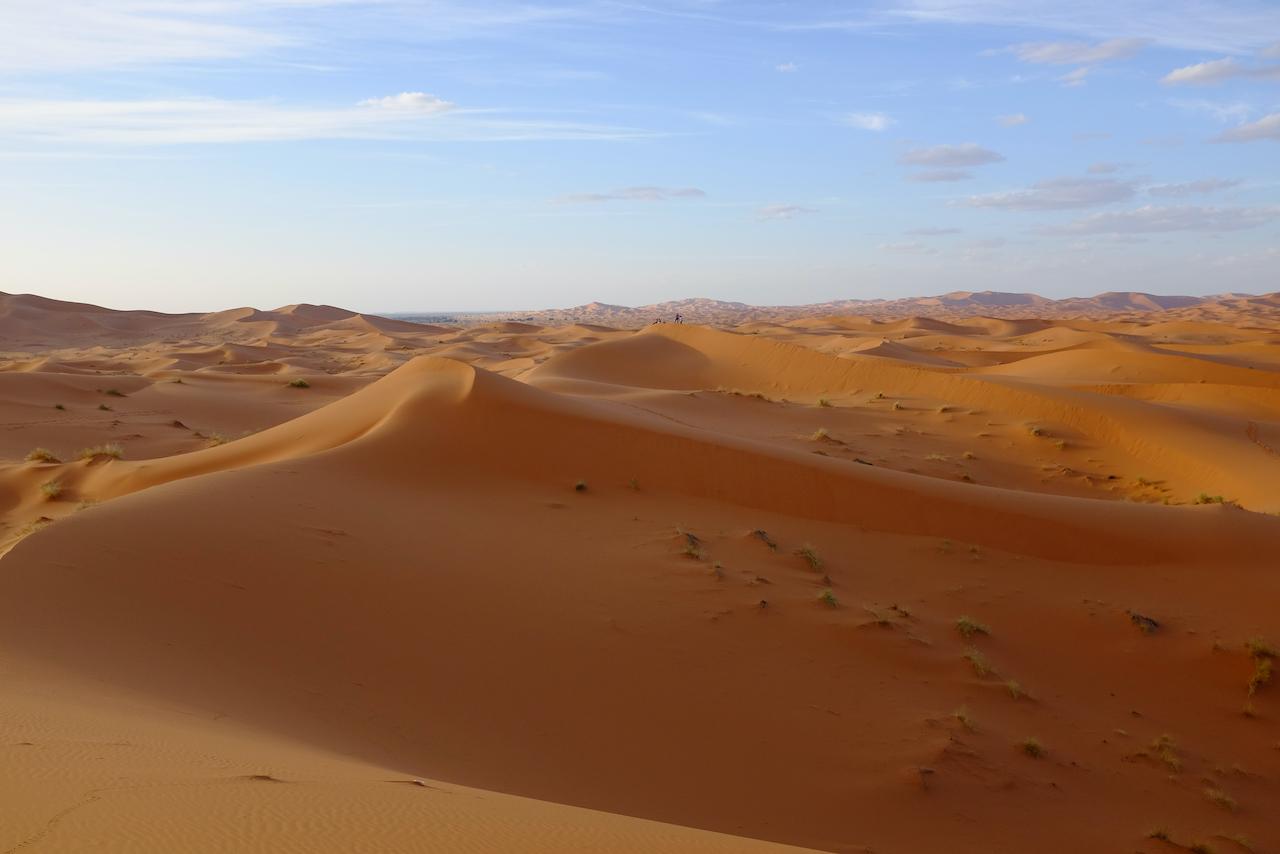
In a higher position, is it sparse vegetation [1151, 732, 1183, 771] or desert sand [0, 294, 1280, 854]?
desert sand [0, 294, 1280, 854]

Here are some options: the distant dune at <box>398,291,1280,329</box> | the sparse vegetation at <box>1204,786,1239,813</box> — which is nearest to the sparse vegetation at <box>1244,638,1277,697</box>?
the sparse vegetation at <box>1204,786,1239,813</box>

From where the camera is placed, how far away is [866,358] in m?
28.0

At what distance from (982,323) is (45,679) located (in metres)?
66.9

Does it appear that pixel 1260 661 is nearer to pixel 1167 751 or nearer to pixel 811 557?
pixel 1167 751

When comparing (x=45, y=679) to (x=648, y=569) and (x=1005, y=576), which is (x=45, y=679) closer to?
(x=648, y=569)

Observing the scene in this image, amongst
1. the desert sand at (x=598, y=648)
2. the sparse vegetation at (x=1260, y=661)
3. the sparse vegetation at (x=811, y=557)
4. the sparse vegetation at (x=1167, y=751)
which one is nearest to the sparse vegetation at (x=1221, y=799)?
the desert sand at (x=598, y=648)

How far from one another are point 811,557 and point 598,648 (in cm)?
304

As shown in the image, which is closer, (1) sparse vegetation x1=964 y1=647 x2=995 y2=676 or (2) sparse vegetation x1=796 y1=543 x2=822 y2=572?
(1) sparse vegetation x1=964 y1=647 x2=995 y2=676

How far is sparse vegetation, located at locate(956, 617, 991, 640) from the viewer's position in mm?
8297

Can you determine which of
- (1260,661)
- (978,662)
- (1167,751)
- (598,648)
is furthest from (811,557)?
(1260,661)

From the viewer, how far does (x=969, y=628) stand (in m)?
8.31

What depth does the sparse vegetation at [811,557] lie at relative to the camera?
9.40 metres

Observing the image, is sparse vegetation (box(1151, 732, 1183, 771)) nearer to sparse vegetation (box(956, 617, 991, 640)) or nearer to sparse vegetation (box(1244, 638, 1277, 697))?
sparse vegetation (box(1244, 638, 1277, 697))

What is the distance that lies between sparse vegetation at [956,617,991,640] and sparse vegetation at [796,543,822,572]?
1.48 m
